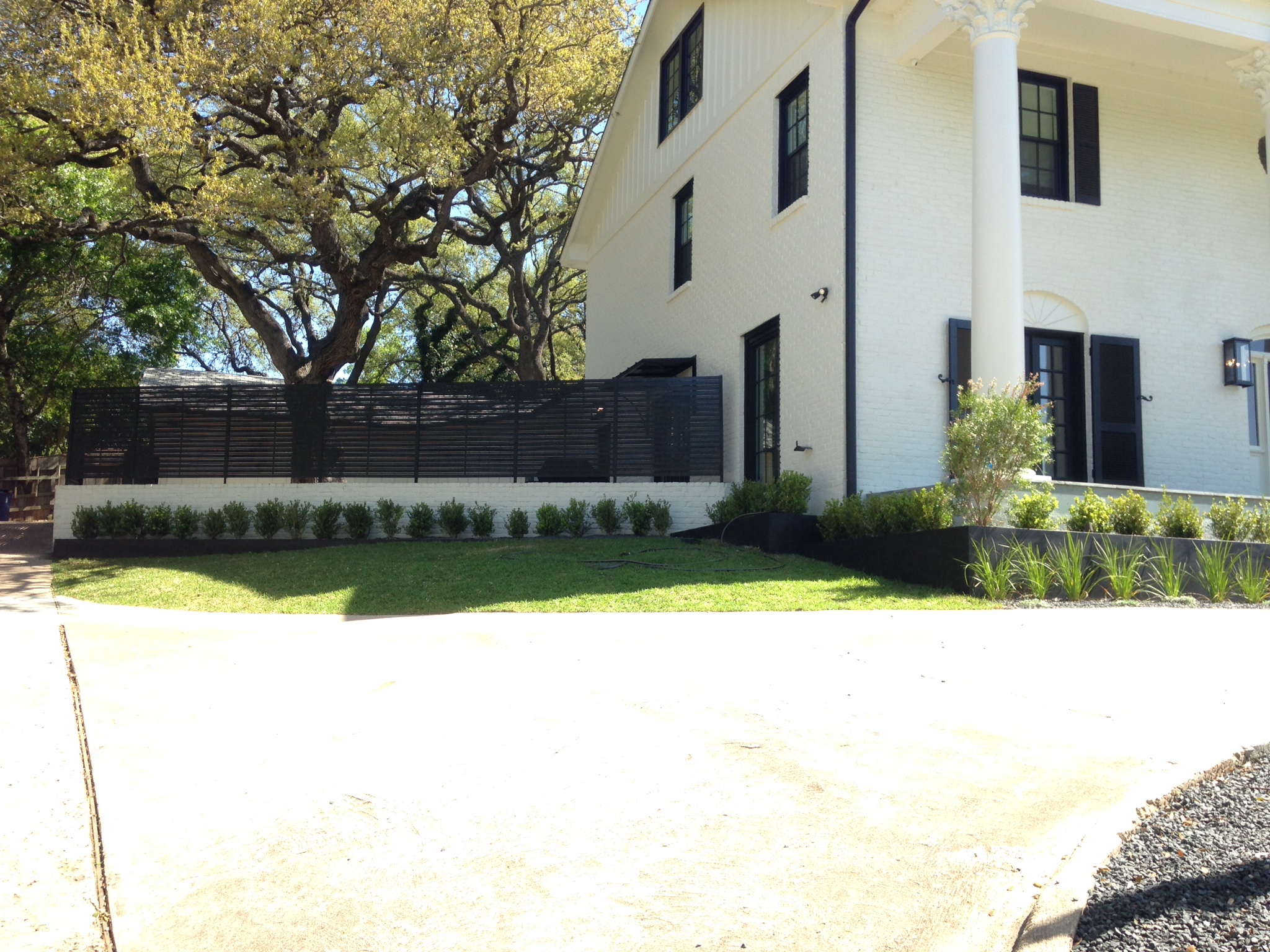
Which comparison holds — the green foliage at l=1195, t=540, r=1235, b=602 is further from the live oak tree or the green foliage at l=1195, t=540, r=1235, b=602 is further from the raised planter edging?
the live oak tree

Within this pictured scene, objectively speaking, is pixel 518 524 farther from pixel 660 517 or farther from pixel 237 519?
pixel 237 519

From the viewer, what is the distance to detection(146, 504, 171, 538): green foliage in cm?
1438

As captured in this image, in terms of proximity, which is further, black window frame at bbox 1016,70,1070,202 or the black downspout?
black window frame at bbox 1016,70,1070,202

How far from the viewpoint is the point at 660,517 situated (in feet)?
45.8

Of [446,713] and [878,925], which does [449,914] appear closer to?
[878,925]

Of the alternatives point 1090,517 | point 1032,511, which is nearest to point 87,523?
point 1032,511

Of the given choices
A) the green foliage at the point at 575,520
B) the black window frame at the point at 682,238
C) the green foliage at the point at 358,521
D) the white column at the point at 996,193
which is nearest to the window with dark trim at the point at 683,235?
the black window frame at the point at 682,238

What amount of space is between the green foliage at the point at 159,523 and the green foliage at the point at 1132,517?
1175cm

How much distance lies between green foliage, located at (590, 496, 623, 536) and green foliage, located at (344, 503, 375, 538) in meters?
3.03

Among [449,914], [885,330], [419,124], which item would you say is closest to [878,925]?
[449,914]

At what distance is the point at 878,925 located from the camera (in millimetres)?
3143

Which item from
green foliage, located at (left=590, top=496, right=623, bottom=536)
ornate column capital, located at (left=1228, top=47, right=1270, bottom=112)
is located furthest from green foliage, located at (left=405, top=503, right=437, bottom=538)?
ornate column capital, located at (left=1228, top=47, right=1270, bottom=112)

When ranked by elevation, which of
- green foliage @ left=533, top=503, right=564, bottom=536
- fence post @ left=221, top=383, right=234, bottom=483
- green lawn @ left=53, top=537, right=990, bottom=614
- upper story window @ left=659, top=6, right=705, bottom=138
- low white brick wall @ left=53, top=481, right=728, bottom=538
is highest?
upper story window @ left=659, top=6, right=705, bottom=138

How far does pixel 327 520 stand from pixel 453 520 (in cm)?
170
